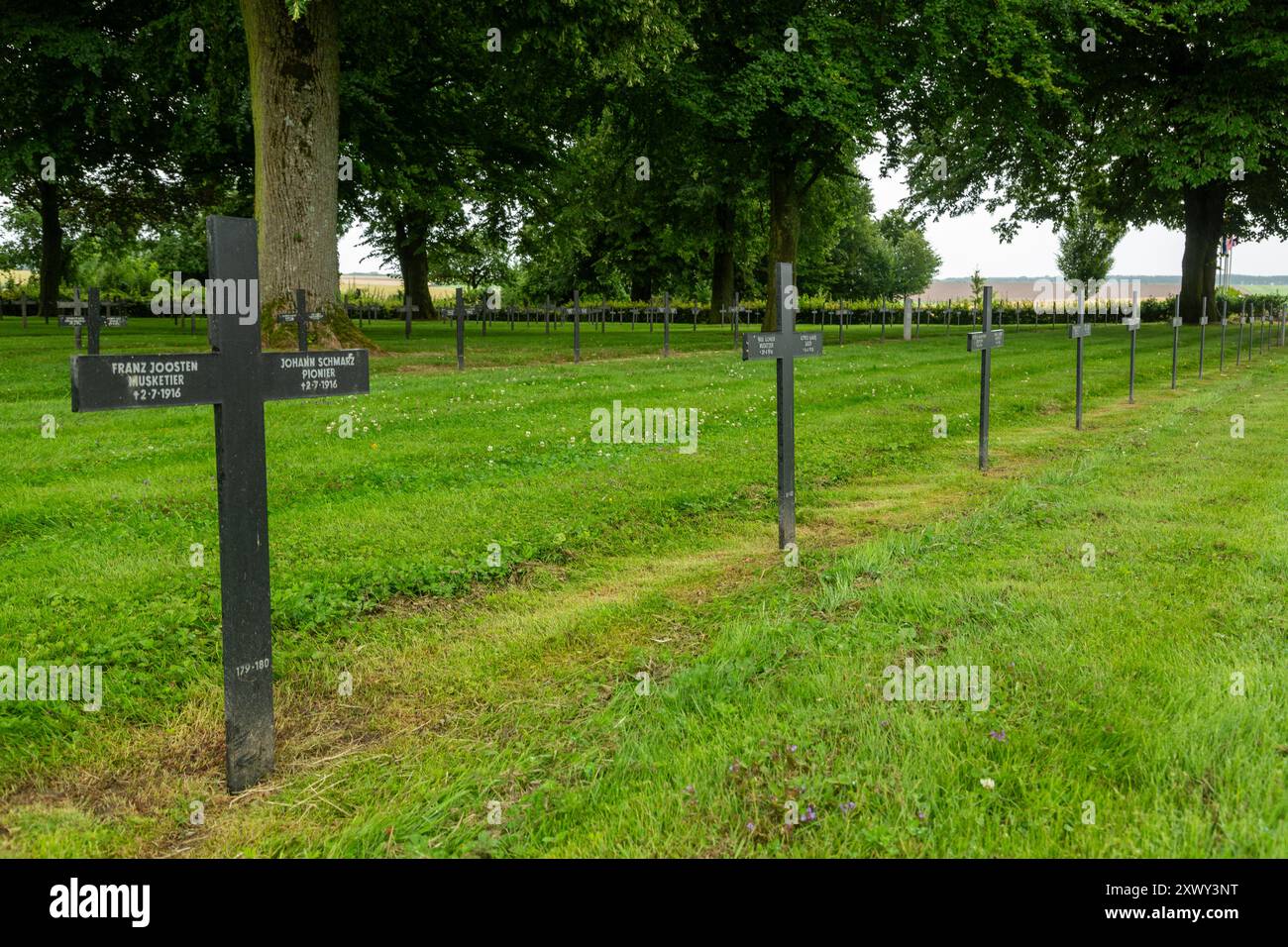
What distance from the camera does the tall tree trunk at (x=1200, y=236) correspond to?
37.4m

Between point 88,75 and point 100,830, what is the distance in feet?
83.9

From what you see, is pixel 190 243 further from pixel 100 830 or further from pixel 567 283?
pixel 100 830

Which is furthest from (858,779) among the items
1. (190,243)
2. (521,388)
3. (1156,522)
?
(190,243)

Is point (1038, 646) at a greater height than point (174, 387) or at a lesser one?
lesser

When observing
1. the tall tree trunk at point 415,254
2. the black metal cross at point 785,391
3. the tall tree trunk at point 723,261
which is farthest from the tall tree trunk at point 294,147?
the tall tree trunk at point 723,261

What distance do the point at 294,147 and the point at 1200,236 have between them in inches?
1378

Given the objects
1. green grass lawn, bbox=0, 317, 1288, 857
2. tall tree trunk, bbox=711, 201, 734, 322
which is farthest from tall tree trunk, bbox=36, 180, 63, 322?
green grass lawn, bbox=0, 317, 1288, 857

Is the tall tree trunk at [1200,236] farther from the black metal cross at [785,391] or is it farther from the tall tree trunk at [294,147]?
the black metal cross at [785,391]

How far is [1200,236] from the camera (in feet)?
123

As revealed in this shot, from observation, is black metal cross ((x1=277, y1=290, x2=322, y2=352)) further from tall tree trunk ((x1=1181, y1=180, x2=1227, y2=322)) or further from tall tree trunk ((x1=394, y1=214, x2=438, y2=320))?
tall tree trunk ((x1=1181, y1=180, x2=1227, y2=322))

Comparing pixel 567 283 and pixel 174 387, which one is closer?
pixel 174 387

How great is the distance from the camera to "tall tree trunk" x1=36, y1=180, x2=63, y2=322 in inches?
1352

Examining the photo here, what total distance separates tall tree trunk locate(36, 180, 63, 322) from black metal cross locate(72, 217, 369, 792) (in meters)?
35.9

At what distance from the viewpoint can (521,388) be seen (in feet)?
51.3
